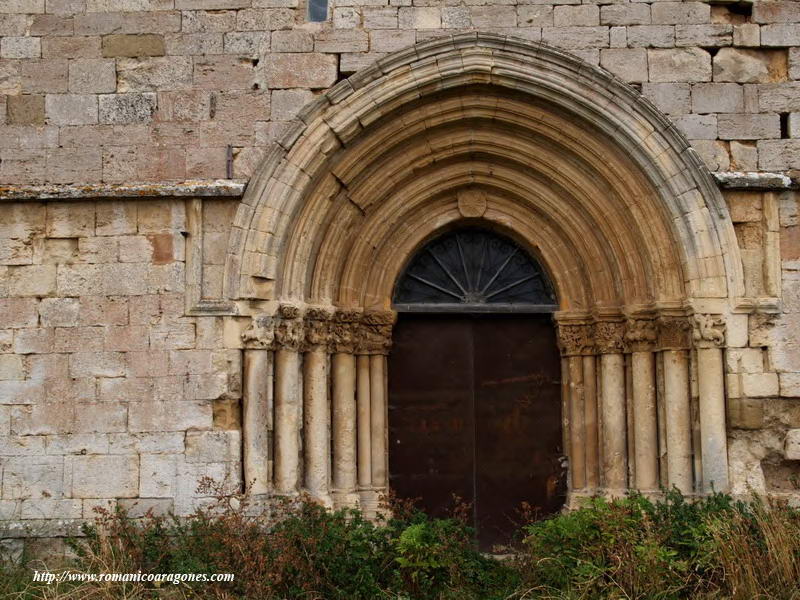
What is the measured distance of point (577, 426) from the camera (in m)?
8.18

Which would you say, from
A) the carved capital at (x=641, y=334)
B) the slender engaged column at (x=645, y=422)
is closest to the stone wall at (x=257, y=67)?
the carved capital at (x=641, y=334)

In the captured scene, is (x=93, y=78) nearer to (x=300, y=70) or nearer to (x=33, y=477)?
(x=300, y=70)

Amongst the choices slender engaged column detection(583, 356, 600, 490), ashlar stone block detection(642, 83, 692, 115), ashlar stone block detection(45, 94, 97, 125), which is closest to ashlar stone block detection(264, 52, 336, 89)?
ashlar stone block detection(45, 94, 97, 125)

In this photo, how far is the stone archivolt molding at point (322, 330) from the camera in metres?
7.28

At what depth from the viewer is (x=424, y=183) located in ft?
26.9

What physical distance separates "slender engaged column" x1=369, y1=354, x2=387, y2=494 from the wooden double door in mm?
149

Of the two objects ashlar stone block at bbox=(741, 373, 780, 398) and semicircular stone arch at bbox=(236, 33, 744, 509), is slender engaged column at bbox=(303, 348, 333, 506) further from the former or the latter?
ashlar stone block at bbox=(741, 373, 780, 398)

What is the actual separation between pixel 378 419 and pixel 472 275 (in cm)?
168

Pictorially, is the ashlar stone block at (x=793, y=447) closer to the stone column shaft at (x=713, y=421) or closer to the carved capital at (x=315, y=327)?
the stone column shaft at (x=713, y=421)

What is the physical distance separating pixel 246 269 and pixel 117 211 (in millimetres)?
1243

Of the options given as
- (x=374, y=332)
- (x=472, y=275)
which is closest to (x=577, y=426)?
(x=472, y=275)

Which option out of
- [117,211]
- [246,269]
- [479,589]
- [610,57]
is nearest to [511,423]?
[479,589]

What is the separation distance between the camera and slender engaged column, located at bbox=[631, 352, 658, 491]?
25.1ft

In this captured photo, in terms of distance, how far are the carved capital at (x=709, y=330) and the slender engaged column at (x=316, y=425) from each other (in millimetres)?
3216
